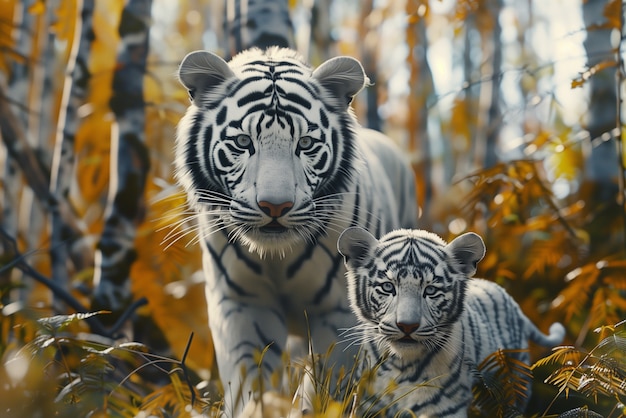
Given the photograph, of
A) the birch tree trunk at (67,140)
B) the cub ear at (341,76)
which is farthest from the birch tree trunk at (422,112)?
the cub ear at (341,76)

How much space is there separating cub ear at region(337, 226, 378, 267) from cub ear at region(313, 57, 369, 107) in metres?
0.86

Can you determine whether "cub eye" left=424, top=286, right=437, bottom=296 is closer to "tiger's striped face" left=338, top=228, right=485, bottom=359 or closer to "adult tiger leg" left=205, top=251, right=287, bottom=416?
"tiger's striped face" left=338, top=228, right=485, bottom=359

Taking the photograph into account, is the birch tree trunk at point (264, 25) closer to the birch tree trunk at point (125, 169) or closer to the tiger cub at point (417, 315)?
the birch tree trunk at point (125, 169)

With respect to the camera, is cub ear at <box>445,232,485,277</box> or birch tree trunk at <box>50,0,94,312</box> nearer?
cub ear at <box>445,232,485,277</box>

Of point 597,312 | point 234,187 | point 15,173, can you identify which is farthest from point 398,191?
point 15,173

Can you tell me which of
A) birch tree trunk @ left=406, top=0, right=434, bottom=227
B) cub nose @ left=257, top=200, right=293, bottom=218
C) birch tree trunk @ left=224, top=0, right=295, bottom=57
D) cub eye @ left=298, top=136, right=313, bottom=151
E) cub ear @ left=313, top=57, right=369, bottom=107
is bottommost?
birch tree trunk @ left=406, top=0, right=434, bottom=227

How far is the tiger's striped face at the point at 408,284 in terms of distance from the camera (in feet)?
11.4

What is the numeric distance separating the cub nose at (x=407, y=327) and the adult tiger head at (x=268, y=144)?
0.68m

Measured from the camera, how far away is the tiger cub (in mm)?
3510

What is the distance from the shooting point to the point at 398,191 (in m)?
6.21

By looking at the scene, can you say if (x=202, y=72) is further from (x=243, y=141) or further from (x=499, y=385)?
(x=499, y=385)

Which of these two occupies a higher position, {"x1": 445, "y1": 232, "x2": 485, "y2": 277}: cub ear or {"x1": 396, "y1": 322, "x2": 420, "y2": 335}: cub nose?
{"x1": 445, "y1": 232, "x2": 485, "y2": 277}: cub ear

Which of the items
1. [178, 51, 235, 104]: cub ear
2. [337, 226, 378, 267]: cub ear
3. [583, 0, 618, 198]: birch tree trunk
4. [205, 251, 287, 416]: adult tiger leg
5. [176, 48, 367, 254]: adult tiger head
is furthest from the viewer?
[583, 0, 618, 198]: birch tree trunk

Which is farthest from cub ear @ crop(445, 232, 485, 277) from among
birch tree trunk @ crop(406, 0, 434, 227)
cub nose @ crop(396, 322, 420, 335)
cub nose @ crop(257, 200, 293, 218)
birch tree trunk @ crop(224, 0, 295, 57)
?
birch tree trunk @ crop(406, 0, 434, 227)
